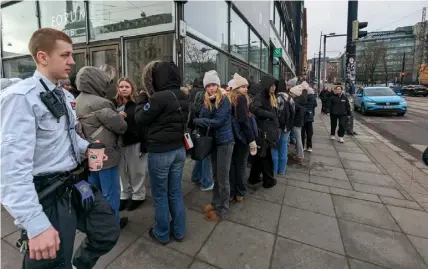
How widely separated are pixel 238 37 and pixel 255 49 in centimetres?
350

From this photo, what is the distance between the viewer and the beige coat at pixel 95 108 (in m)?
2.65

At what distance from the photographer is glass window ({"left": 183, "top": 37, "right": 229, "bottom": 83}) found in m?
6.79

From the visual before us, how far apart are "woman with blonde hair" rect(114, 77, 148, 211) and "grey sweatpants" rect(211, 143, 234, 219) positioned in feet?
3.19

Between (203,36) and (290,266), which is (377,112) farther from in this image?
(290,266)

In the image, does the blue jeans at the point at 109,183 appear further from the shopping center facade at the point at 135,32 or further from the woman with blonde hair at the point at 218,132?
the shopping center facade at the point at 135,32

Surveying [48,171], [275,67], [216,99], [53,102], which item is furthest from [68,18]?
[275,67]

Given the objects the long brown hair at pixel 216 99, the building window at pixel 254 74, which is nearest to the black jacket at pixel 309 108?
the long brown hair at pixel 216 99

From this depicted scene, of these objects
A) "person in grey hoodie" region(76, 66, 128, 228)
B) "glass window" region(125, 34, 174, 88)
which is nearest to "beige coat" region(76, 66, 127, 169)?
"person in grey hoodie" region(76, 66, 128, 228)

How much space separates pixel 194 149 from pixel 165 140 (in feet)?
1.85

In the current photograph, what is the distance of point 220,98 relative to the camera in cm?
316

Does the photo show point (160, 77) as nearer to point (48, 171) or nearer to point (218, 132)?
point (218, 132)

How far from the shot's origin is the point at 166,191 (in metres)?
2.71

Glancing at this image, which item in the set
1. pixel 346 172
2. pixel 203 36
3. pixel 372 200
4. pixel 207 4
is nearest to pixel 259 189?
pixel 372 200

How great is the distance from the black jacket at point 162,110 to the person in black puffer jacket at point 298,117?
146 inches
